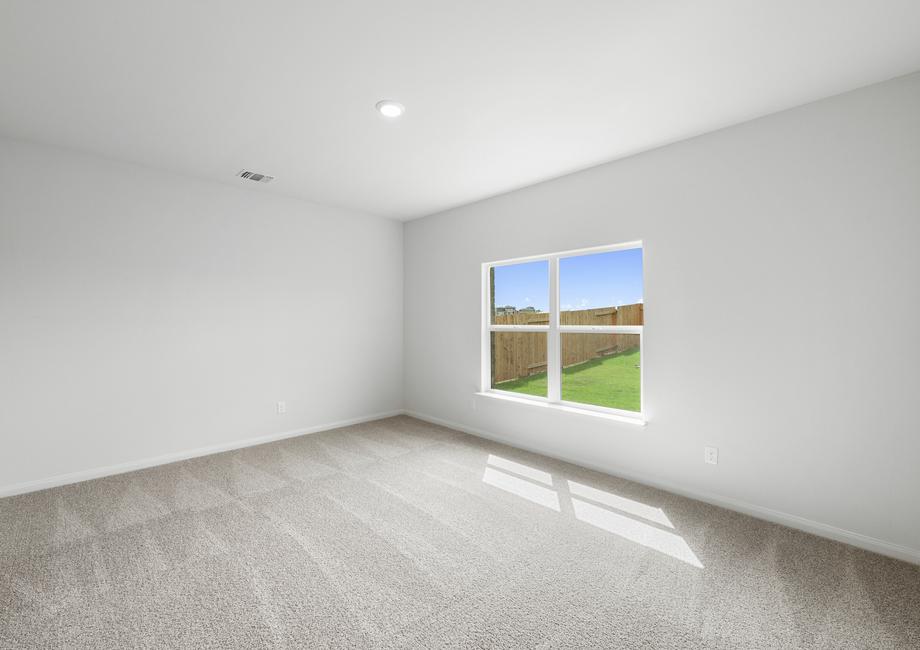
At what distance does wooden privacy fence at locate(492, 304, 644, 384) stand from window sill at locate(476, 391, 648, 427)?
0.25 metres

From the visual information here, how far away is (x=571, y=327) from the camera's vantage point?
149 inches

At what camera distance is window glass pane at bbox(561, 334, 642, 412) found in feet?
11.3

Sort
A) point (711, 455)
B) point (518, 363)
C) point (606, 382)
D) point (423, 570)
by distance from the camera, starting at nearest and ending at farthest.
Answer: point (423, 570), point (711, 455), point (606, 382), point (518, 363)

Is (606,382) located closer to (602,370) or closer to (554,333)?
(602,370)

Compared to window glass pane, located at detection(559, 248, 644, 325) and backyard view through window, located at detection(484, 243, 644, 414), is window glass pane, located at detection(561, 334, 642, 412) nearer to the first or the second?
backyard view through window, located at detection(484, 243, 644, 414)

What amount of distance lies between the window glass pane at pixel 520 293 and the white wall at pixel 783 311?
2.22ft

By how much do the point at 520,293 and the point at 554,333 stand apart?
690 mm

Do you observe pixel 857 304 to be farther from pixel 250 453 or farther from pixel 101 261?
pixel 101 261

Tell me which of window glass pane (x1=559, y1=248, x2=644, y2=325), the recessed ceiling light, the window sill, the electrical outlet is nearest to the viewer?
the recessed ceiling light

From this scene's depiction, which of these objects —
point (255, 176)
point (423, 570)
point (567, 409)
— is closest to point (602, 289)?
point (567, 409)

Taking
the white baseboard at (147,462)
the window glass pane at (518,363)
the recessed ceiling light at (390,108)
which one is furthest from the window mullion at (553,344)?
the white baseboard at (147,462)

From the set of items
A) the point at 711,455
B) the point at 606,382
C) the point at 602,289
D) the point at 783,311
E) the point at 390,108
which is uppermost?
the point at 390,108

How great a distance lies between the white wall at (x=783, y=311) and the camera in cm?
218

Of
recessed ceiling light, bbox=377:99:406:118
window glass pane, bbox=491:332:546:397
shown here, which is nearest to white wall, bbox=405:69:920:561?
window glass pane, bbox=491:332:546:397
